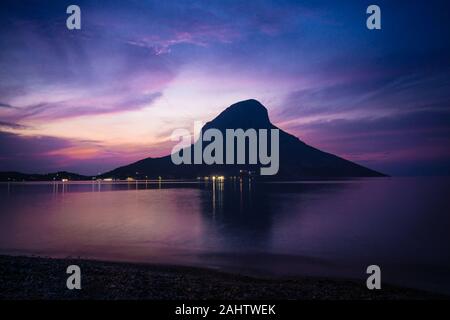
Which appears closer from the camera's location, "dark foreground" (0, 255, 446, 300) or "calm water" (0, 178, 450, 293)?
"dark foreground" (0, 255, 446, 300)

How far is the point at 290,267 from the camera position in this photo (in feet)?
56.2

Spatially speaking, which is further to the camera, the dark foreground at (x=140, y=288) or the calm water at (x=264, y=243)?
the calm water at (x=264, y=243)

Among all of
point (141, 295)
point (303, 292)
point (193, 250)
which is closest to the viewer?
point (141, 295)

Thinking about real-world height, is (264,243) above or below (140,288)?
below

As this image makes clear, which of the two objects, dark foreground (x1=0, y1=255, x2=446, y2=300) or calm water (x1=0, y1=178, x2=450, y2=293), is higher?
dark foreground (x1=0, y1=255, x2=446, y2=300)

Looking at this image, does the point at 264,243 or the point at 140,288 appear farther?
the point at 264,243

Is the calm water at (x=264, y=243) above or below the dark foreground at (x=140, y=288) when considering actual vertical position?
below
